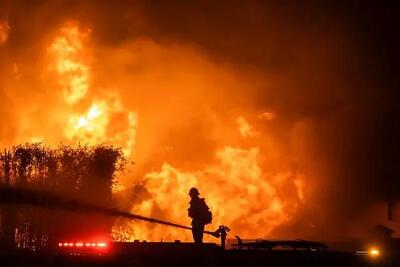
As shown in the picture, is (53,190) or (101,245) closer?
(101,245)

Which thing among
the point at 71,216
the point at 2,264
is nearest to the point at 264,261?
the point at 2,264

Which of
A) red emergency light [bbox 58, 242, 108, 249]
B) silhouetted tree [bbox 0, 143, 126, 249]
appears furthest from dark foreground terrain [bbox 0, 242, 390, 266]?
silhouetted tree [bbox 0, 143, 126, 249]

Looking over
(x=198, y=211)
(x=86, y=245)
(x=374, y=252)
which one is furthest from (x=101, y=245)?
(x=374, y=252)

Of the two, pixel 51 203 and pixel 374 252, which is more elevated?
pixel 51 203

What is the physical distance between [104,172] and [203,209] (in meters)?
64.7

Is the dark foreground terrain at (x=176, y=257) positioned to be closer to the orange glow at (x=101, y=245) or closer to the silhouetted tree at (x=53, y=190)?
the orange glow at (x=101, y=245)

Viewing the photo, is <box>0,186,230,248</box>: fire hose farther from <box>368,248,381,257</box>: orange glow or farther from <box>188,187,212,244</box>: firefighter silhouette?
<box>368,248,381,257</box>: orange glow

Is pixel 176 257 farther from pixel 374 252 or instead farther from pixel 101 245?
pixel 374 252

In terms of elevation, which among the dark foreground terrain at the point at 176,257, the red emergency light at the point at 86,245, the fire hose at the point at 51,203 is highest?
the fire hose at the point at 51,203

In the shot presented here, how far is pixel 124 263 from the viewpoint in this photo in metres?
32.5

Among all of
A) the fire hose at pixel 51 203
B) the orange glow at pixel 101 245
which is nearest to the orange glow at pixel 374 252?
the fire hose at pixel 51 203

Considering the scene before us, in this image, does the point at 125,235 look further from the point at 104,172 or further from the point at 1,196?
the point at 1,196

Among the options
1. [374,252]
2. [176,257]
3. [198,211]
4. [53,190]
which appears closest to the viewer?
[176,257]

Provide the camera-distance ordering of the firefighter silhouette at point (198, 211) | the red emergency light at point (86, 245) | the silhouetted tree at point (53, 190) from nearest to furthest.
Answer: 1. the red emergency light at point (86, 245)
2. the firefighter silhouette at point (198, 211)
3. the silhouetted tree at point (53, 190)
